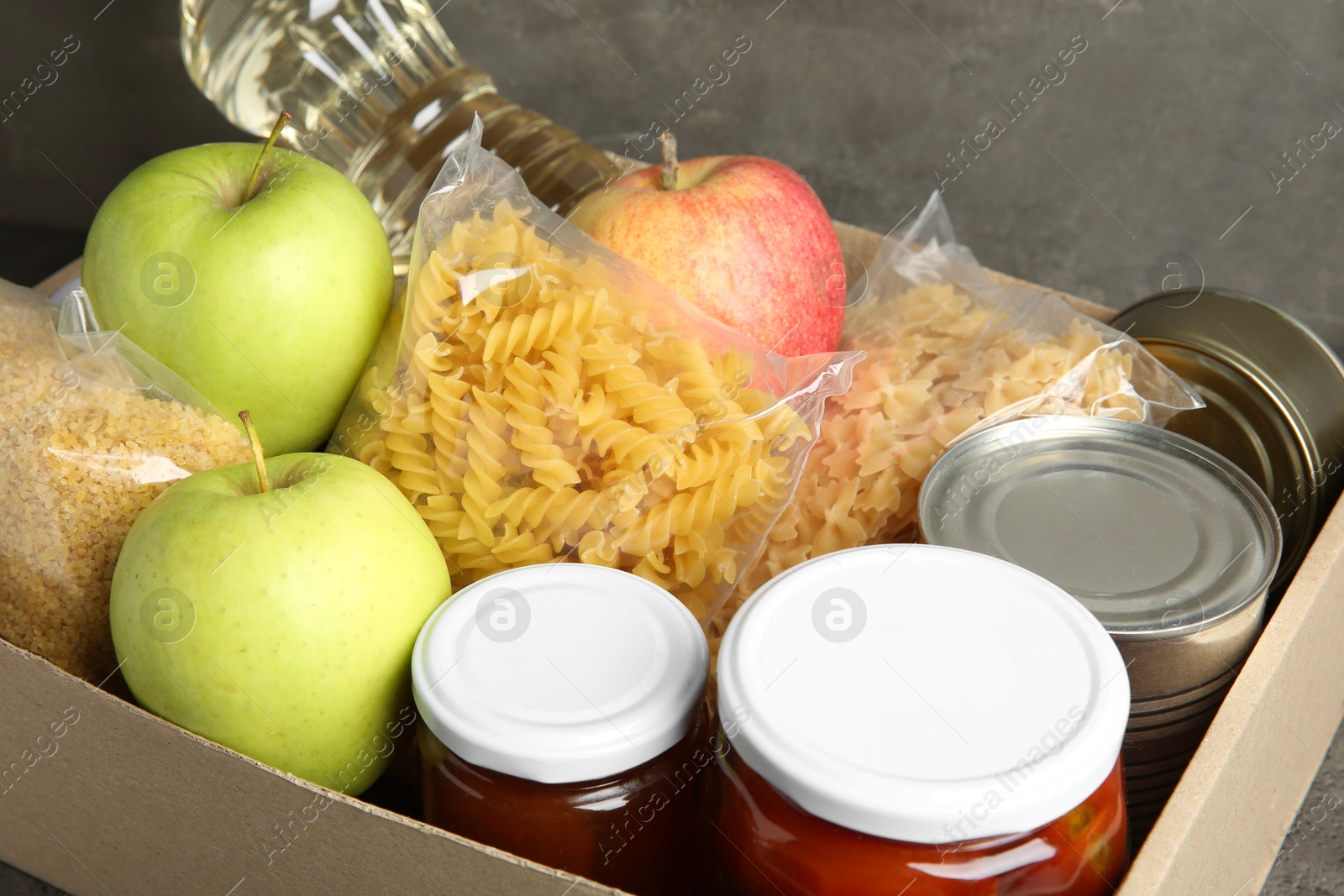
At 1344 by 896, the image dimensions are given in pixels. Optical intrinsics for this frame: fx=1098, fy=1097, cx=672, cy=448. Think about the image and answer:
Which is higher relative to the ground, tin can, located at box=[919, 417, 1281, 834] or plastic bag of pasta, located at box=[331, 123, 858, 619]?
plastic bag of pasta, located at box=[331, 123, 858, 619]

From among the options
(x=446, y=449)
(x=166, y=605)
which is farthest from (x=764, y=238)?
(x=166, y=605)

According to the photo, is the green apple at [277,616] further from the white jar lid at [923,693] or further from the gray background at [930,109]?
the gray background at [930,109]

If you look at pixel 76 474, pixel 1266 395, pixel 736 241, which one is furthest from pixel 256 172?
pixel 1266 395

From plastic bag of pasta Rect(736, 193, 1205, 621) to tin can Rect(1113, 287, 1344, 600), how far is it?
5 centimetres

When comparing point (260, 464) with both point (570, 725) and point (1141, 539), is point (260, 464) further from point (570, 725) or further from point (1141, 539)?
point (1141, 539)

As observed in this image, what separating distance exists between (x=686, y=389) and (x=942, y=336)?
1.00 feet

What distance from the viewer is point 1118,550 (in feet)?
2.46

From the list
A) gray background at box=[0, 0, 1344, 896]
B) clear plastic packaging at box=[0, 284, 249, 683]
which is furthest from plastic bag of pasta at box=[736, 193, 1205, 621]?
gray background at box=[0, 0, 1344, 896]

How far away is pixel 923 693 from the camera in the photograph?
576 mm

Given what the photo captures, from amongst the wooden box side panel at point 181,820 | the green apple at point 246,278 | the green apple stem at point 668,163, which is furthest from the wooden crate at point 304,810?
the green apple stem at point 668,163

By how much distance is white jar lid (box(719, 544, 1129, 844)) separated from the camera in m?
0.52

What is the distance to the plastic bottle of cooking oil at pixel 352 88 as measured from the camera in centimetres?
131

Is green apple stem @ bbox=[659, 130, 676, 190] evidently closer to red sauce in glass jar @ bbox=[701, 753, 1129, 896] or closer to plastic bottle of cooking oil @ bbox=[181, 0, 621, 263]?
plastic bottle of cooking oil @ bbox=[181, 0, 621, 263]

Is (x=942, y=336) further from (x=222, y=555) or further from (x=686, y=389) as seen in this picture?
(x=222, y=555)
